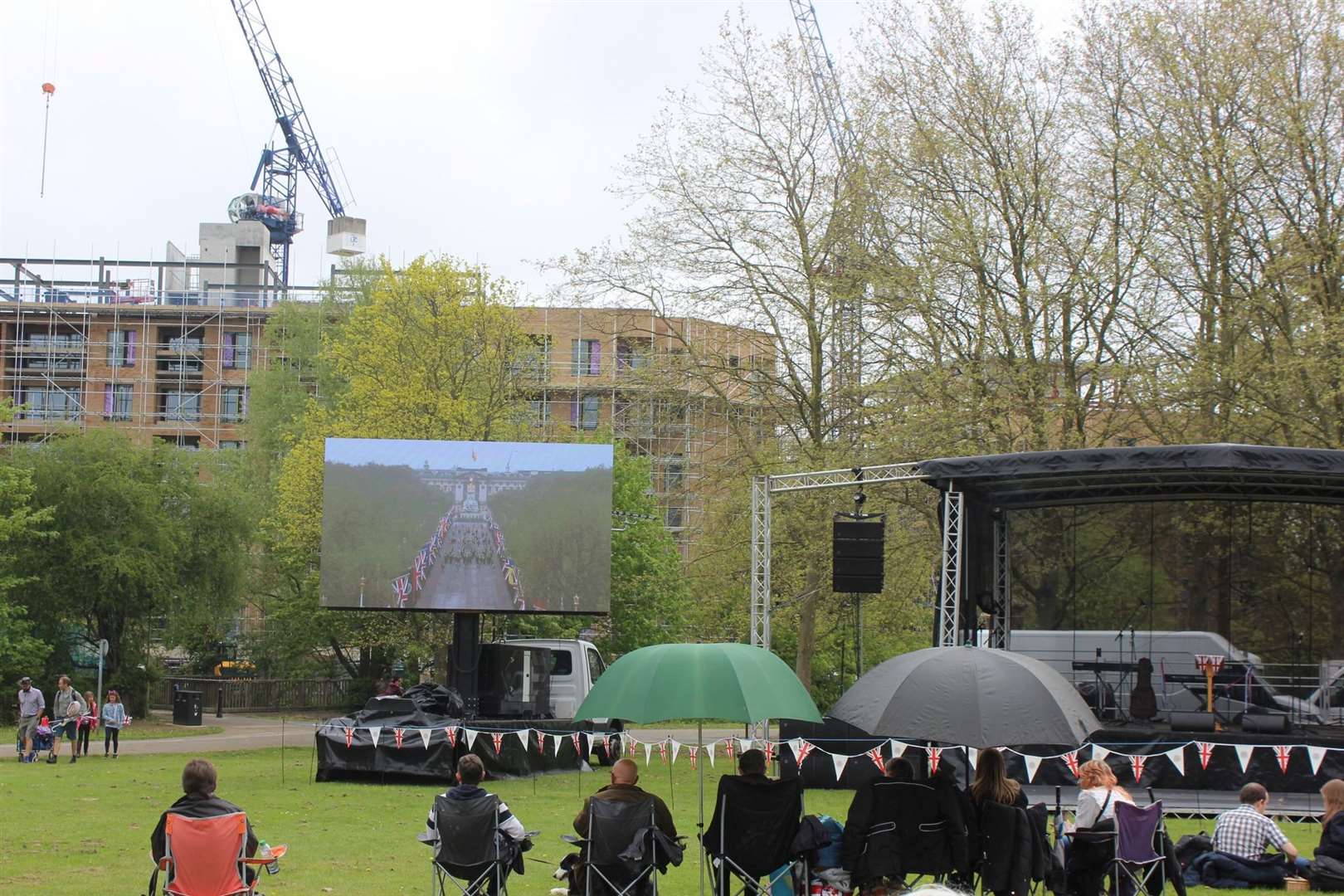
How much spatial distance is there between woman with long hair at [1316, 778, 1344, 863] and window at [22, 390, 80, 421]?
63102 mm

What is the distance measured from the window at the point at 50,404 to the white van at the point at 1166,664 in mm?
54578

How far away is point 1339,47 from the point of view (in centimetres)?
2289

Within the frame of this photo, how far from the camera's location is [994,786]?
9320 mm

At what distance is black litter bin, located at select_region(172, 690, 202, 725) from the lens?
3331 centimetres

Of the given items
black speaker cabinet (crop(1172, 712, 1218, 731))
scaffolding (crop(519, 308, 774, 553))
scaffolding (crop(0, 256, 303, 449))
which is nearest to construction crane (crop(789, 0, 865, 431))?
scaffolding (crop(519, 308, 774, 553))

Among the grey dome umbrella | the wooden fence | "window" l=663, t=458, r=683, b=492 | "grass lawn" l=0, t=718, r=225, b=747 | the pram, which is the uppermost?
"window" l=663, t=458, r=683, b=492

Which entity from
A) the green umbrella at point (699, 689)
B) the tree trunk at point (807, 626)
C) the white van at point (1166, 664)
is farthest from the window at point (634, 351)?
the green umbrella at point (699, 689)

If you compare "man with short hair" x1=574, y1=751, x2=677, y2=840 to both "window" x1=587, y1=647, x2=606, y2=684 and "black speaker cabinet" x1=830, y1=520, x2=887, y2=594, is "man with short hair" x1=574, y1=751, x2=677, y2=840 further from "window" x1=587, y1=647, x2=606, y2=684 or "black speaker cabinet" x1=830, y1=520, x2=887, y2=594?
"window" x1=587, y1=647, x2=606, y2=684

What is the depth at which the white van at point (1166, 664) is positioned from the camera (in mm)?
20125

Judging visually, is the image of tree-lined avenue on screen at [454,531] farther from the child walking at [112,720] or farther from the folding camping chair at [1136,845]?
the folding camping chair at [1136,845]

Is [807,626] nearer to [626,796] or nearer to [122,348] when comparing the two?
[626,796]

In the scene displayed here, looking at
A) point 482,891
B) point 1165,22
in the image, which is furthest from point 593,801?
point 1165,22

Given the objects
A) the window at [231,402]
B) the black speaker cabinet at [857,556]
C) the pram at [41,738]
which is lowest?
the pram at [41,738]

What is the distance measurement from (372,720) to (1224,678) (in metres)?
11.8
